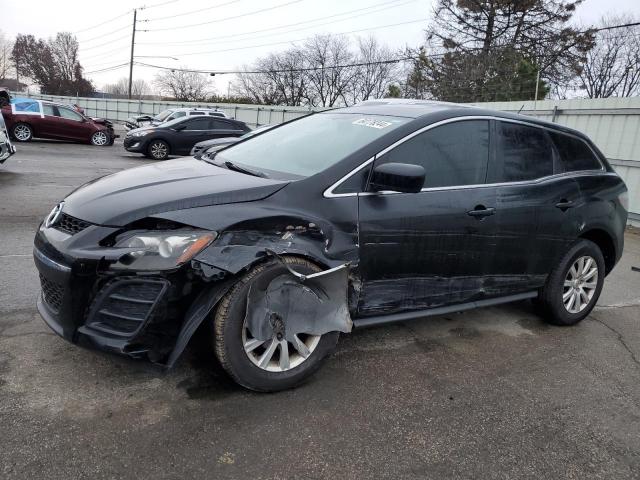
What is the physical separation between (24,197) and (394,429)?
25.9ft

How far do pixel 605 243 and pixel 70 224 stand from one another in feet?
14.2

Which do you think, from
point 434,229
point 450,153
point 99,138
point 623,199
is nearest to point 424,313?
point 434,229

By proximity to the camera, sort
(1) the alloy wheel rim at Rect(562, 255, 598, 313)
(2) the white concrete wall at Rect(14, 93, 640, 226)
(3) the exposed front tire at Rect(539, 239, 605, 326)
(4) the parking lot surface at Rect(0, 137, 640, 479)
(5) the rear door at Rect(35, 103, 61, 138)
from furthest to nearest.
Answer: (5) the rear door at Rect(35, 103, 61, 138), (2) the white concrete wall at Rect(14, 93, 640, 226), (1) the alloy wheel rim at Rect(562, 255, 598, 313), (3) the exposed front tire at Rect(539, 239, 605, 326), (4) the parking lot surface at Rect(0, 137, 640, 479)

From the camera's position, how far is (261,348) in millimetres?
2932

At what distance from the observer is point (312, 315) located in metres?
2.98

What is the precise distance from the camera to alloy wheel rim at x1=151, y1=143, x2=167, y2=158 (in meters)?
16.7

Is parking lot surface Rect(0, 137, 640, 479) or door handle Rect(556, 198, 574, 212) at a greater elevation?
door handle Rect(556, 198, 574, 212)

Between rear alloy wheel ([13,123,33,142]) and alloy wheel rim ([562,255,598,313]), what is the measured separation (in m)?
19.0

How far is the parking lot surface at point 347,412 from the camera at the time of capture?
7.84ft

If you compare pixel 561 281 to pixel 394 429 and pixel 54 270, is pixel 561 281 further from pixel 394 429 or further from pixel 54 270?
pixel 54 270

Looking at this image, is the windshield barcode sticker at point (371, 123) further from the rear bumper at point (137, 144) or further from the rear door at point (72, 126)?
the rear door at point (72, 126)

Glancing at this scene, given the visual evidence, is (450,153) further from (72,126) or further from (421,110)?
(72,126)

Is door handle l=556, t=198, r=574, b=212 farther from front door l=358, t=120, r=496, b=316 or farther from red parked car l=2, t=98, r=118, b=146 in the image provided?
red parked car l=2, t=98, r=118, b=146

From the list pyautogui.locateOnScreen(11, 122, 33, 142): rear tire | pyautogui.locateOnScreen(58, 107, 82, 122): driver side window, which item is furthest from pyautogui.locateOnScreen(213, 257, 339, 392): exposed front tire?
pyautogui.locateOnScreen(58, 107, 82, 122): driver side window
